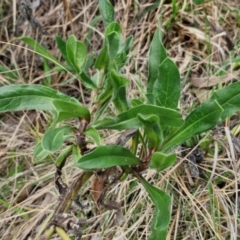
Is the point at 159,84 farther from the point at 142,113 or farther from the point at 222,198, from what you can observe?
the point at 222,198

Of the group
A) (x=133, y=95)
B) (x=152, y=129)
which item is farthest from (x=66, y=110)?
(x=133, y=95)

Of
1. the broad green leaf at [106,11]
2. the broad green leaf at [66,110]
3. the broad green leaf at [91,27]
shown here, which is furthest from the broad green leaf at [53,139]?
the broad green leaf at [91,27]

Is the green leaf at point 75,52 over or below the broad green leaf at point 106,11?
below

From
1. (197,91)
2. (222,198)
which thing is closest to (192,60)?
(197,91)

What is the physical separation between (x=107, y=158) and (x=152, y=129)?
102 millimetres

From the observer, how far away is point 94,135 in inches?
43.3

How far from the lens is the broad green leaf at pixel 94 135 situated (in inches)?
42.7

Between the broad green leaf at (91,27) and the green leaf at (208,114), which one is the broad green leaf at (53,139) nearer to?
the green leaf at (208,114)

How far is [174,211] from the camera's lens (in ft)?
4.56

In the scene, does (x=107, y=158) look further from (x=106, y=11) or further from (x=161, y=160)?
(x=106, y=11)

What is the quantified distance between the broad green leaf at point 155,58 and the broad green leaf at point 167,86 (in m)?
0.04

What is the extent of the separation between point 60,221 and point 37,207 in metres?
0.34

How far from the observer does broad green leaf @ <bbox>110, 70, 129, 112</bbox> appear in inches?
41.3

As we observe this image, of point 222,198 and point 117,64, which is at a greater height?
point 117,64
